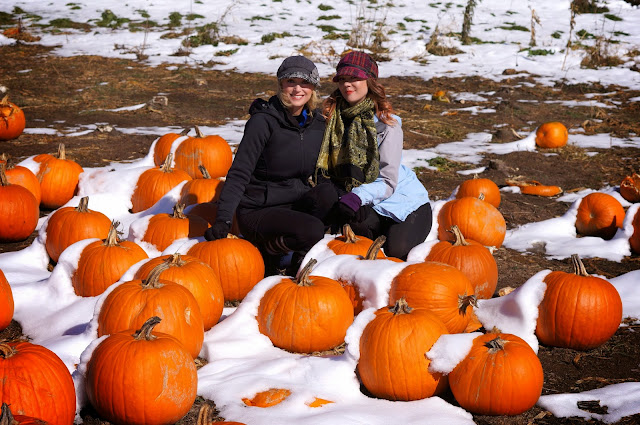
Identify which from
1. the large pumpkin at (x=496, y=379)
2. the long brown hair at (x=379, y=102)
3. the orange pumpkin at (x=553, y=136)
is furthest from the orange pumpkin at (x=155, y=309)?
the orange pumpkin at (x=553, y=136)

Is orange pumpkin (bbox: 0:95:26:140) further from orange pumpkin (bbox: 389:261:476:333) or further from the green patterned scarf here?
orange pumpkin (bbox: 389:261:476:333)

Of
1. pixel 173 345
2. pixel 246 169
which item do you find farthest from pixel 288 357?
pixel 246 169

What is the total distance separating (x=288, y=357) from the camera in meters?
3.46

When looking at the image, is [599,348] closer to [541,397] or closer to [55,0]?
[541,397]

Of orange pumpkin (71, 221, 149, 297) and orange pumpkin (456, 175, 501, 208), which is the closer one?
orange pumpkin (71, 221, 149, 297)

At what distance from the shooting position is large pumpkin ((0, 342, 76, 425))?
8.01 ft

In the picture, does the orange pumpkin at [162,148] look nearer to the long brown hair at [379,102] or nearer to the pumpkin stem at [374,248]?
the long brown hair at [379,102]

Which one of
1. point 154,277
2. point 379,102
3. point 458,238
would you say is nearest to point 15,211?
point 154,277

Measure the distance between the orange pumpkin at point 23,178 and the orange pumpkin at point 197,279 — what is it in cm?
231

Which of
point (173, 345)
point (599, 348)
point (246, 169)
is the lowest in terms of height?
point (599, 348)

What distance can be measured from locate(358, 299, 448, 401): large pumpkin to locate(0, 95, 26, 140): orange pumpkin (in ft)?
20.6

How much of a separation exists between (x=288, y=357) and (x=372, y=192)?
5.17 ft

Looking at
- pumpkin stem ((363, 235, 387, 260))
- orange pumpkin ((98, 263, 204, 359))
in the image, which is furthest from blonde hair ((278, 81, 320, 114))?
orange pumpkin ((98, 263, 204, 359))

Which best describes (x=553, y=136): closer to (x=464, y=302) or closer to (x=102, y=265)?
(x=464, y=302)
